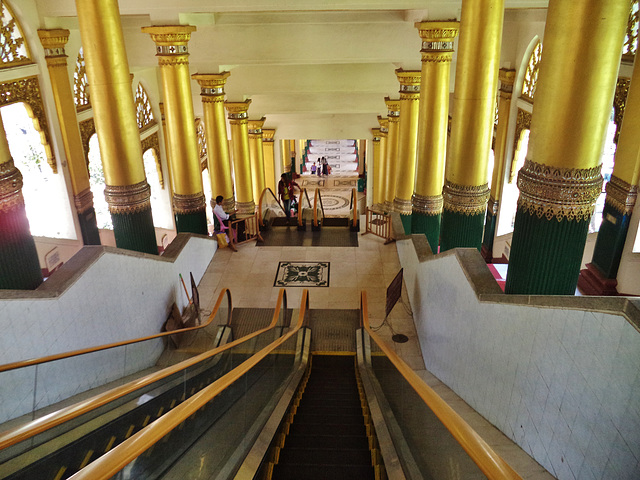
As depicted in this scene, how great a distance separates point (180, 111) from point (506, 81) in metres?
7.82

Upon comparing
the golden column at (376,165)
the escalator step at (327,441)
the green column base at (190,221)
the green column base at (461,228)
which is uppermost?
the green column base at (461,228)

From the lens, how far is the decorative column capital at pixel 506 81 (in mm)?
11812

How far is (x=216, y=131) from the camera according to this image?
10.7m

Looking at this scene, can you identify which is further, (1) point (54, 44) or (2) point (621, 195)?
(1) point (54, 44)

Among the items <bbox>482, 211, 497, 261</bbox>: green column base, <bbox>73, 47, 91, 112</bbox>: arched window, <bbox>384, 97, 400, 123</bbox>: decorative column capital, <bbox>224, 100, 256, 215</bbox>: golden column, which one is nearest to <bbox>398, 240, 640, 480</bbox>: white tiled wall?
<bbox>482, 211, 497, 261</bbox>: green column base

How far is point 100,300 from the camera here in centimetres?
491

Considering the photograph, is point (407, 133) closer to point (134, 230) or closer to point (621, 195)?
point (621, 195)

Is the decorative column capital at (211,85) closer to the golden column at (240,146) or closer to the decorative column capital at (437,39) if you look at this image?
the golden column at (240,146)

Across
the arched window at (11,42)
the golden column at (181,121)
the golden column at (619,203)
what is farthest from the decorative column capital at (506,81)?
the arched window at (11,42)

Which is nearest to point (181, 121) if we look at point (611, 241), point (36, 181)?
point (36, 181)

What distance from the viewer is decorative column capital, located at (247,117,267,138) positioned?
699 inches

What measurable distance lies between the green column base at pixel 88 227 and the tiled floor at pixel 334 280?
3666 mm

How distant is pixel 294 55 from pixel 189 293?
5502mm

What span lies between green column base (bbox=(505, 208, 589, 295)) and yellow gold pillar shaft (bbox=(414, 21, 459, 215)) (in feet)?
12.8
